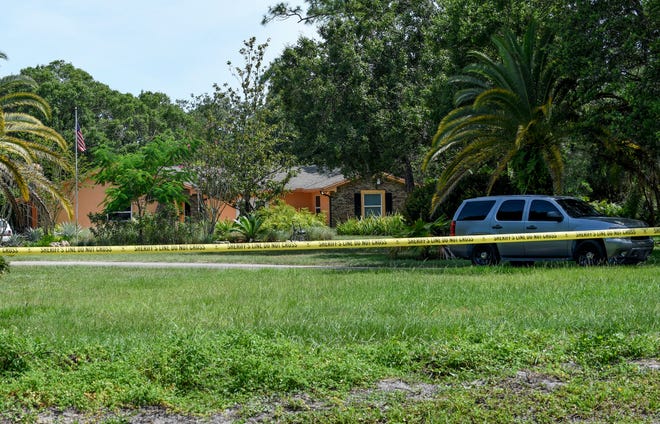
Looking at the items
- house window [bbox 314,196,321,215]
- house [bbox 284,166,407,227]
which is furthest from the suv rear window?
house window [bbox 314,196,321,215]

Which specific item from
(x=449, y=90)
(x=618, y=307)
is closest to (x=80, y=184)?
(x=449, y=90)

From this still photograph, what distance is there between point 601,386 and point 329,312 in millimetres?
4147

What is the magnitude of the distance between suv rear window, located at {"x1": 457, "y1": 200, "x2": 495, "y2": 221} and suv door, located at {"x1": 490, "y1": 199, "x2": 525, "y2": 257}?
1.12 ft

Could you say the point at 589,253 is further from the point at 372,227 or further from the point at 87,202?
the point at 87,202

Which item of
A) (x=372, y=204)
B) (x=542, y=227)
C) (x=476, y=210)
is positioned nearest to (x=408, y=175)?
(x=372, y=204)

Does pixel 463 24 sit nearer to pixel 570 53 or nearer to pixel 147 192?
pixel 570 53

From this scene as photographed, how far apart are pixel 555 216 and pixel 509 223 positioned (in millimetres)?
1131

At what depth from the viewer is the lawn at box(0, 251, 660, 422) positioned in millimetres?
5633

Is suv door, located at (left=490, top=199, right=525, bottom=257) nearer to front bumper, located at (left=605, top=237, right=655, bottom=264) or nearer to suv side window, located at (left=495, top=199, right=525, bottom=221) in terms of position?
suv side window, located at (left=495, top=199, right=525, bottom=221)

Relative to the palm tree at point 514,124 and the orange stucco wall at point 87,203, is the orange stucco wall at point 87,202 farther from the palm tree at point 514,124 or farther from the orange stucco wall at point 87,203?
the palm tree at point 514,124

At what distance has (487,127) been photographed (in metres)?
22.7

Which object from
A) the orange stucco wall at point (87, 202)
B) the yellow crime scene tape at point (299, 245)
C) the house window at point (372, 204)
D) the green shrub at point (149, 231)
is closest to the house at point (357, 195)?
the house window at point (372, 204)

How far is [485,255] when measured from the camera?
18312mm

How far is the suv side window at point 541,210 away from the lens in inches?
686
